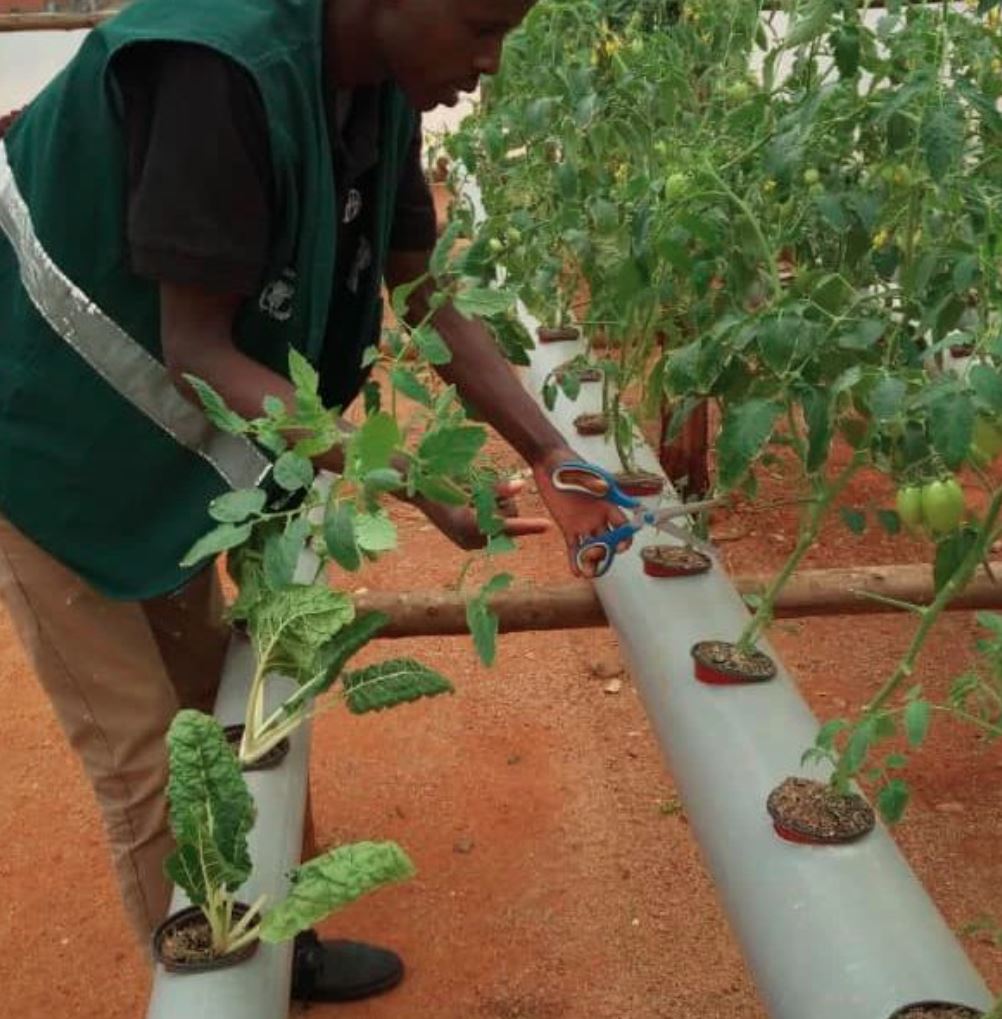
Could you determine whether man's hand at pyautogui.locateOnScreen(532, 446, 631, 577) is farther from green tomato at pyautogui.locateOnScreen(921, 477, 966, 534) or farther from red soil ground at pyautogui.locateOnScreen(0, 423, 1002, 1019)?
red soil ground at pyautogui.locateOnScreen(0, 423, 1002, 1019)

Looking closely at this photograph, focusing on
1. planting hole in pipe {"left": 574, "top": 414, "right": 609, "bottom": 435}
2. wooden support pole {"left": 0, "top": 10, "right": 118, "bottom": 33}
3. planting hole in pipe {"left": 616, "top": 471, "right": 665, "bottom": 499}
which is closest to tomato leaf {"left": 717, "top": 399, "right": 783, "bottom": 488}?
planting hole in pipe {"left": 616, "top": 471, "right": 665, "bottom": 499}

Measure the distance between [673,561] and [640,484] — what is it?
0.36m

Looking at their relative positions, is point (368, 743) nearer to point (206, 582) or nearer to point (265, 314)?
point (206, 582)

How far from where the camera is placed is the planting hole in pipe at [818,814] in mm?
1475

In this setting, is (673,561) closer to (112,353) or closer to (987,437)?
(987,437)

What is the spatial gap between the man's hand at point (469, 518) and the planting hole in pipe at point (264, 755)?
305mm

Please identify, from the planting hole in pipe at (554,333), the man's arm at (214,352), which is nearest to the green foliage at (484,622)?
the man's arm at (214,352)

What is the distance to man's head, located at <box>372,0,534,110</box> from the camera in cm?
134

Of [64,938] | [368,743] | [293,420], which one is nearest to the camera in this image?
[293,420]

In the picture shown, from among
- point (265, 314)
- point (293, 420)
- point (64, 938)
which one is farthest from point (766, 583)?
point (64, 938)

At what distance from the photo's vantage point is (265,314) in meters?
1.48

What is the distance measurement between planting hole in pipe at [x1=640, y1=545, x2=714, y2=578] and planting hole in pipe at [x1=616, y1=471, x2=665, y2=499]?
0.27 meters

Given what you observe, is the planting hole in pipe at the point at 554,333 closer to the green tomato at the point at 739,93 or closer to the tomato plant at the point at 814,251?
the tomato plant at the point at 814,251

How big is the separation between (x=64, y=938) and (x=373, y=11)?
1.64 metres
